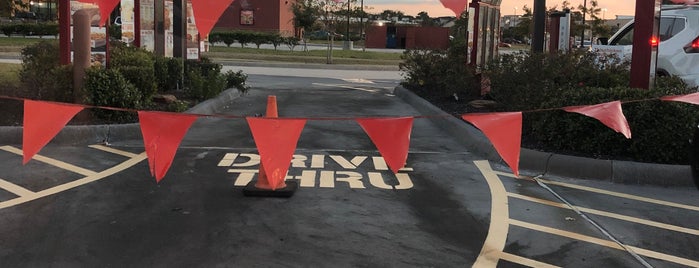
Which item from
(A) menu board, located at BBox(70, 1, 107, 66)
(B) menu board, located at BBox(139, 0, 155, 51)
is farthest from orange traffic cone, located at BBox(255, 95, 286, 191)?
(B) menu board, located at BBox(139, 0, 155, 51)

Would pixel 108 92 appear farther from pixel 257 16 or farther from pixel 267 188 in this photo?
pixel 257 16

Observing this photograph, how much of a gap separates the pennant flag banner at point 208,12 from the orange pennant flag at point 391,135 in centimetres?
810

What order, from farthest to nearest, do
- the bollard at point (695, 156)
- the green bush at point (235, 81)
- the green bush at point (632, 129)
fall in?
the green bush at point (235, 81)
the green bush at point (632, 129)
the bollard at point (695, 156)

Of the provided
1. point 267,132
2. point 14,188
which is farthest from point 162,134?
point 14,188

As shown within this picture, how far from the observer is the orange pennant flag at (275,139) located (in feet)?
17.1

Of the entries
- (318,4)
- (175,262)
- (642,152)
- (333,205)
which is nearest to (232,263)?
(175,262)

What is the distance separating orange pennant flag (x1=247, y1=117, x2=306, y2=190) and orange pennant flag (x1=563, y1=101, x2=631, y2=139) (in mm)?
2357

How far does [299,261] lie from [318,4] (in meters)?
41.0

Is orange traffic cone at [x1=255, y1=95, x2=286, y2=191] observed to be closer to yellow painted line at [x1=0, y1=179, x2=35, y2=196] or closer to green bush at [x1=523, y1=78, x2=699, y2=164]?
yellow painted line at [x1=0, y1=179, x2=35, y2=196]

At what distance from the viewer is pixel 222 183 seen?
6418mm

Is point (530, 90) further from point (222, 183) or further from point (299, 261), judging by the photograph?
point (299, 261)

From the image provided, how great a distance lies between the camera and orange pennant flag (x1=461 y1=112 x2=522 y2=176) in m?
5.34

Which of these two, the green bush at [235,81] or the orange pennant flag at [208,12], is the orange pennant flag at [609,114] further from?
the green bush at [235,81]

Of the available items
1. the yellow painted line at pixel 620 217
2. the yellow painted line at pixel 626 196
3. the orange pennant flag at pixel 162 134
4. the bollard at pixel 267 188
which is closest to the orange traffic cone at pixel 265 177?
the bollard at pixel 267 188
